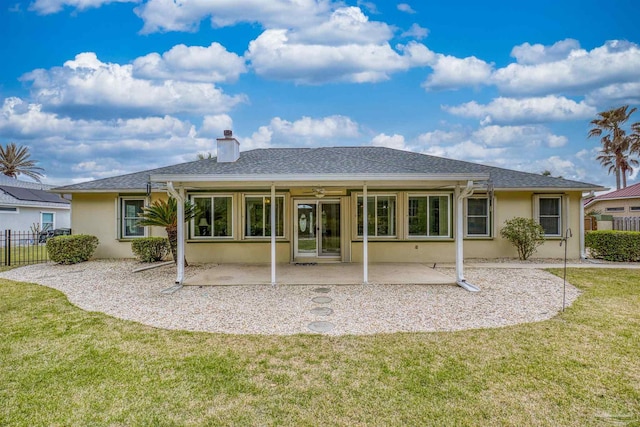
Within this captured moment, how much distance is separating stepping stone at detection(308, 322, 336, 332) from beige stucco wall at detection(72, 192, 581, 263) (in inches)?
254

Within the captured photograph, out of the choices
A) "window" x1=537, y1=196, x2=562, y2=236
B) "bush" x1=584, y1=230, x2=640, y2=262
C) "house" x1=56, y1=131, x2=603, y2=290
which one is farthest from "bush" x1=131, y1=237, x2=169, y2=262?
"bush" x1=584, y1=230, x2=640, y2=262

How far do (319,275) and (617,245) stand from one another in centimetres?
1068

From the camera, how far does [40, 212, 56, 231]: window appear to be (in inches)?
874

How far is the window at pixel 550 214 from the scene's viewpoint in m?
12.3

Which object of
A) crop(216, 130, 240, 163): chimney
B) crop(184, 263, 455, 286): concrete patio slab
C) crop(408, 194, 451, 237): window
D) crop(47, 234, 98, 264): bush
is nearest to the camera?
crop(184, 263, 455, 286): concrete patio slab

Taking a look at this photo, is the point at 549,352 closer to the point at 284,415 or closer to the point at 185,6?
the point at 284,415

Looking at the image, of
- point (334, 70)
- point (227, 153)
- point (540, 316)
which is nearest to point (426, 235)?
point (540, 316)

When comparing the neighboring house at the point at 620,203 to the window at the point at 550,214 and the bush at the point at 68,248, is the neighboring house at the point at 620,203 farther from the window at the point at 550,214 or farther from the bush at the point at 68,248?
the bush at the point at 68,248

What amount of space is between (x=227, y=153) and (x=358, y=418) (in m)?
9.05

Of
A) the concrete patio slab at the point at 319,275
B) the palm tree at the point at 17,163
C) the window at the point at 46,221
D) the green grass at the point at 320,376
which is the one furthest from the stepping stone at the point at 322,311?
the palm tree at the point at 17,163

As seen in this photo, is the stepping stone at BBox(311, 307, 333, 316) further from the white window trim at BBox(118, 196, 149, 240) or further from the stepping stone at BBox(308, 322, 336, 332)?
the white window trim at BBox(118, 196, 149, 240)

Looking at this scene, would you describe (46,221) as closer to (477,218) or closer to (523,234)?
(477,218)

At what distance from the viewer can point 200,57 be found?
15.7 metres

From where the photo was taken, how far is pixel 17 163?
37.9 meters
